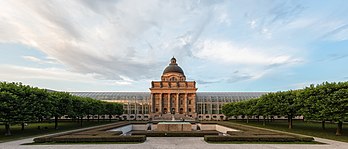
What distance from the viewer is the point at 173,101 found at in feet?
342

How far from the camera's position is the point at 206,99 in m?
105

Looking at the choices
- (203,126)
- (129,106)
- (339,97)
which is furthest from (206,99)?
(339,97)

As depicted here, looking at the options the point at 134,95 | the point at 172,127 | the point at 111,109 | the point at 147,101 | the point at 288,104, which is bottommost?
the point at 172,127

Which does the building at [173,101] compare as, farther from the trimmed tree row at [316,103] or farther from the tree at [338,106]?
the tree at [338,106]

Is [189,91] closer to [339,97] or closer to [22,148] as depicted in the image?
[339,97]

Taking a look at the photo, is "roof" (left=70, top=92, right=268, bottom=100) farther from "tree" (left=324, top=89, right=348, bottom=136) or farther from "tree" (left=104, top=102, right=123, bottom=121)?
"tree" (left=324, top=89, right=348, bottom=136)

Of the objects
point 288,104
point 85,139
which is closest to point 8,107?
point 85,139

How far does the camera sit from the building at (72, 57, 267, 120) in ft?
332

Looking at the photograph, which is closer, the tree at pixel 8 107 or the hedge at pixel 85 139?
the hedge at pixel 85 139

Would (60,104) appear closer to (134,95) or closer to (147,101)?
(147,101)

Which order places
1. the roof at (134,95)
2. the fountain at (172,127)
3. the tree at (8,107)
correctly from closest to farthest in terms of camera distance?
the tree at (8,107) < the fountain at (172,127) < the roof at (134,95)

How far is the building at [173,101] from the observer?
10131cm

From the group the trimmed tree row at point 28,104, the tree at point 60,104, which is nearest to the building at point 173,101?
the trimmed tree row at point 28,104

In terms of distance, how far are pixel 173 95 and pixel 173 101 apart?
2.66 m
